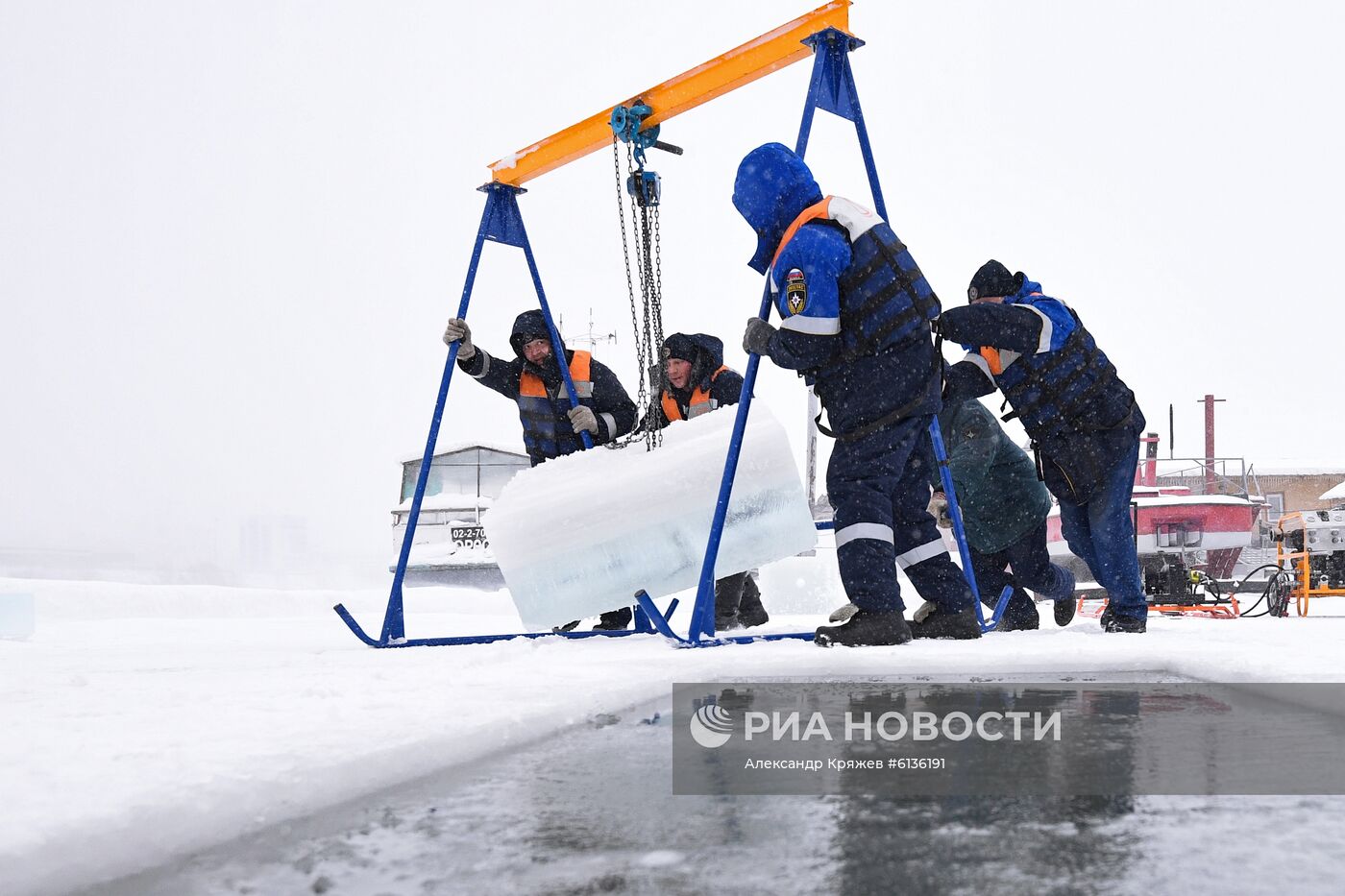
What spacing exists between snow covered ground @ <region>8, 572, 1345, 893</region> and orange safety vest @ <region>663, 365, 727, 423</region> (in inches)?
46.5

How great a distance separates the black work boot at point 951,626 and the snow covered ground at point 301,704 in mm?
162

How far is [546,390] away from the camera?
4.73 metres

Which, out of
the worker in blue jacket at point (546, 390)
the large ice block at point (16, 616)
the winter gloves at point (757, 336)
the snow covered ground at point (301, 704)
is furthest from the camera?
the large ice block at point (16, 616)

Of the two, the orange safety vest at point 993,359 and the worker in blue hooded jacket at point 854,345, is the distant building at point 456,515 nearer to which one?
the orange safety vest at point 993,359

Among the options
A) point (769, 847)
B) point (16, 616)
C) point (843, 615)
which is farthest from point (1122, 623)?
point (16, 616)

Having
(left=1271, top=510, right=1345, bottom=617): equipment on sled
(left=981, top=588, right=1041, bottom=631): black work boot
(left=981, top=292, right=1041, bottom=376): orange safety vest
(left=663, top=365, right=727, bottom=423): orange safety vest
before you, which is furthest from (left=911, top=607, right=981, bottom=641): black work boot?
(left=1271, top=510, right=1345, bottom=617): equipment on sled

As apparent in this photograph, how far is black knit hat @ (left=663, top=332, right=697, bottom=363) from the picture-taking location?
493 cm

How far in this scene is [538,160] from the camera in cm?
471

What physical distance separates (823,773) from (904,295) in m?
2.06

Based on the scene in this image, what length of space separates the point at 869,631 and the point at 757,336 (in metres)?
1.00

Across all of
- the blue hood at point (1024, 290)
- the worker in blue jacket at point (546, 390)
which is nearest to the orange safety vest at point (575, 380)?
the worker in blue jacket at point (546, 390)

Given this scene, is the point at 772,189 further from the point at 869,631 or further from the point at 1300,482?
the point at 1300,482

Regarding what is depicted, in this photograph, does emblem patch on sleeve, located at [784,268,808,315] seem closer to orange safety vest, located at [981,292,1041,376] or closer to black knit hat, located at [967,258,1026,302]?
orange safety vest, located at [981,292,1041,376]

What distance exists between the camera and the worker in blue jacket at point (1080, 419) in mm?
3836
